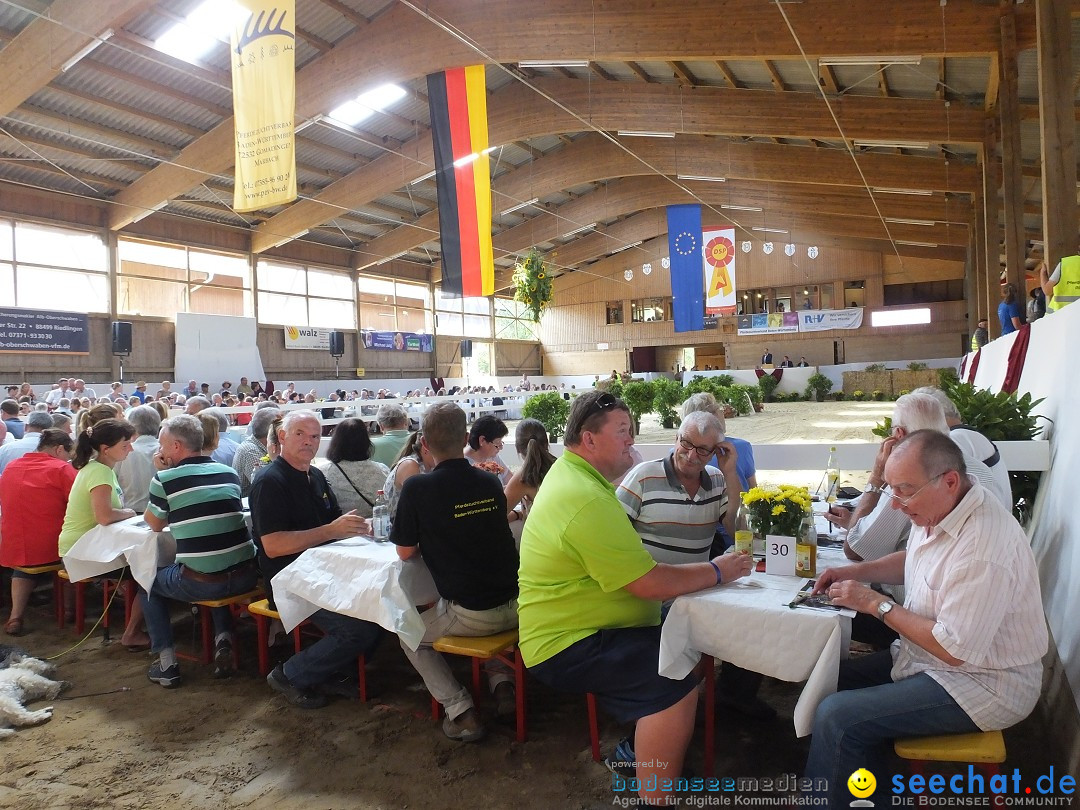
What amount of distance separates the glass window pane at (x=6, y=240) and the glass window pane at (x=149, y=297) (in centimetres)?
219

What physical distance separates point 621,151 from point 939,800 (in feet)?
55.9

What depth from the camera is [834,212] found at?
59.9ft

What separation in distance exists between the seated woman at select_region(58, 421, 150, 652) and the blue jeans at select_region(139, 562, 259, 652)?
339 millimetres

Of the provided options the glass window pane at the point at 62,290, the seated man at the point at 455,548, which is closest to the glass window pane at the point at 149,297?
the glass window pane at the point at 62,290

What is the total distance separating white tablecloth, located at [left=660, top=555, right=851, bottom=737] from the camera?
6.08ft

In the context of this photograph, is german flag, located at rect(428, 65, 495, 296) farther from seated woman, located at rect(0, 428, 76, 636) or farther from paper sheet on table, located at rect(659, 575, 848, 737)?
paper sheet on table, located at rect(659, 575, 848, 737)

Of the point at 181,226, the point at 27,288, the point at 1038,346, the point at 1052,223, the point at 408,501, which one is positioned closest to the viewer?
the point at 408,501

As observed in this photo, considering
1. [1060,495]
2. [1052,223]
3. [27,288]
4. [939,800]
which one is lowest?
[939,800]

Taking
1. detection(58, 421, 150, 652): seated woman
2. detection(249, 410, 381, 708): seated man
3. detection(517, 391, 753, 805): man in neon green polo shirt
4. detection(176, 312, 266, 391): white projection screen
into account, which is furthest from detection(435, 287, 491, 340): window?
detection(517, 391, 753, 805): man in neon green polo shirt

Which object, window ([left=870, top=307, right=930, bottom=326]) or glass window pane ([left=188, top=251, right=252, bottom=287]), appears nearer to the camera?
glass window pane ([left=188, top=251, right=252, bottom=287])

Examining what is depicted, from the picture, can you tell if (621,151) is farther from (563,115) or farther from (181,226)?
(181,226)

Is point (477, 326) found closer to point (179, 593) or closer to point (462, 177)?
point (462, 177)

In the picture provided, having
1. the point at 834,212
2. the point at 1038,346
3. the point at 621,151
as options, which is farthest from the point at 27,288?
the point at 834,212

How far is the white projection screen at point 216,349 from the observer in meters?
16.3
